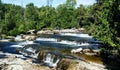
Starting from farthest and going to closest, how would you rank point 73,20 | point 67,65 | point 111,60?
point 73,20, point 111,60, point 67,65

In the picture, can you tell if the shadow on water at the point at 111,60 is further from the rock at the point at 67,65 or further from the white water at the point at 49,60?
the white water at the point at 49,60

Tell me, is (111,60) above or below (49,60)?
above

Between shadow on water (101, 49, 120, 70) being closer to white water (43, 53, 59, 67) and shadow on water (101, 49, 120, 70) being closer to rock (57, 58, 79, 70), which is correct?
rock (57, 58, 79, 70)

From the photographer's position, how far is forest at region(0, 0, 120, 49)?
26500 millimetres

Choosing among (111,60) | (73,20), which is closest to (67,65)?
(111,60)

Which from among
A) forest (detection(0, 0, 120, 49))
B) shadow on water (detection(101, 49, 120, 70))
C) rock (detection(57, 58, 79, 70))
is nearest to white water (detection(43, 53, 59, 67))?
rock (detection(57, 58, 79, 70))

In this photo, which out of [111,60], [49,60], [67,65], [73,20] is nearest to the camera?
[67,65]

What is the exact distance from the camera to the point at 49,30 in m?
83.1

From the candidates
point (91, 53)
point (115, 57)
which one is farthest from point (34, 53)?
point (115, 57)

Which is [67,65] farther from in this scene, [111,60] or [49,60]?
[111,60]

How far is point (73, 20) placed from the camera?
9912 centimetres

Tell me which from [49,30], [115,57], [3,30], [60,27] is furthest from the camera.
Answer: [60,27]

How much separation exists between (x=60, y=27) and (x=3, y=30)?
29.9 meters

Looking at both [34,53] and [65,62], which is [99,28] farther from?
[34,53]
